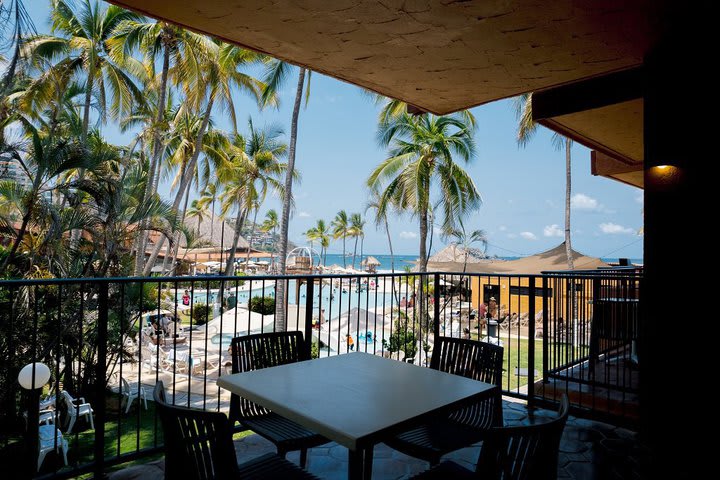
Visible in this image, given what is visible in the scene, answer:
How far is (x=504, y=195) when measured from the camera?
7750 centimetres

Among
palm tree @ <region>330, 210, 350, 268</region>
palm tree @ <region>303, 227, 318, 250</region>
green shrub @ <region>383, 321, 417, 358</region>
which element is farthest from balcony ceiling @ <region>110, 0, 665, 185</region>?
palm tree @ <region>303, 227, 318, 250</region>

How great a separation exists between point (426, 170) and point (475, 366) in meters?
16.8

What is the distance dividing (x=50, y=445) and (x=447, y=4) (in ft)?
23.5

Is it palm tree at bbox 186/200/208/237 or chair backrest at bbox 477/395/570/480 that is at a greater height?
palm tree at bbox 186/200/208/237

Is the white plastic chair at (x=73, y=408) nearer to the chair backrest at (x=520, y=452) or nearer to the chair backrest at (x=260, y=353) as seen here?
the chair backrest at (x=260, y=353)

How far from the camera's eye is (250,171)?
23.5 meters

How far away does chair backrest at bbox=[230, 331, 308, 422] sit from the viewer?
2.43 meters

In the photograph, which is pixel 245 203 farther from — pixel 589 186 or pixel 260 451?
pixel 589 186

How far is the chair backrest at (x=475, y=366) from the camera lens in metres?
2.36

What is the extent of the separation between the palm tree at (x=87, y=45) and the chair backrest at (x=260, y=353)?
13.4m

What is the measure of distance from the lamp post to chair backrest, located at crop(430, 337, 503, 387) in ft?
6.92

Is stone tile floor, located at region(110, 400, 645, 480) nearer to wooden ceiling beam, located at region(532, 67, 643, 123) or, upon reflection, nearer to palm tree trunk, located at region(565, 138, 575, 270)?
wooden ceiling beam, located at region(532, 67, 643, 123)

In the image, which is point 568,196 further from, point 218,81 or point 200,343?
point 200,343

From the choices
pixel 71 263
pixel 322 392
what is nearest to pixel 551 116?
pixel 322 392
